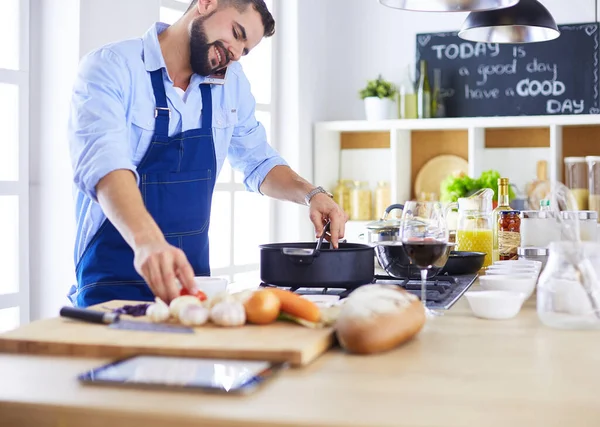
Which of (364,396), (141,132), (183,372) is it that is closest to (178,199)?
(141,132)

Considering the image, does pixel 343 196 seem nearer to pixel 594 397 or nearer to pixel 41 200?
pixel 41 200

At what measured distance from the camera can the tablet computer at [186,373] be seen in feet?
3.43

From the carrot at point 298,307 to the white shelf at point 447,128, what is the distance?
3.72 metres

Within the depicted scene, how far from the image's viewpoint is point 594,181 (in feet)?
15.5

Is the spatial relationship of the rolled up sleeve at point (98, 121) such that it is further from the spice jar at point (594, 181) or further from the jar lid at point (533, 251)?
the spice jar at point (594, 181)

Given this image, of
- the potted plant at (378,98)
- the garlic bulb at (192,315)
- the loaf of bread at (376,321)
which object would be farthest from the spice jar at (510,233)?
the potted plant at (378,98)

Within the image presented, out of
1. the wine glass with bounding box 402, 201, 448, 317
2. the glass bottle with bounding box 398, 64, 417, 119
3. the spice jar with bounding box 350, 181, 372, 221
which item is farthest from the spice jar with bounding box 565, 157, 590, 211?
the wine glass with bounding box 402, 201, 448, 317

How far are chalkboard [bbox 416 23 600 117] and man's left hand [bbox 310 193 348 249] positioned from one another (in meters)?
3.05

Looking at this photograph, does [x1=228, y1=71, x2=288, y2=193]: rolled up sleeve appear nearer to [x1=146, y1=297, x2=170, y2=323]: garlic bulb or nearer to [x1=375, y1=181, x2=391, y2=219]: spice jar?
[x1=146, y1=297, x2=170, y2=323]: garlic bulb

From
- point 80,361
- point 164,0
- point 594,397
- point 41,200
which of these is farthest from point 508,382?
point 164,0

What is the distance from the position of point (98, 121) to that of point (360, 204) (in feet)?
11.5

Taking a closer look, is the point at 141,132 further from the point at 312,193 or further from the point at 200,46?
the point at 312,193

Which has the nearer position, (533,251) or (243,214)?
(533,251)

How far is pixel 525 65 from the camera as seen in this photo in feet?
16.9
